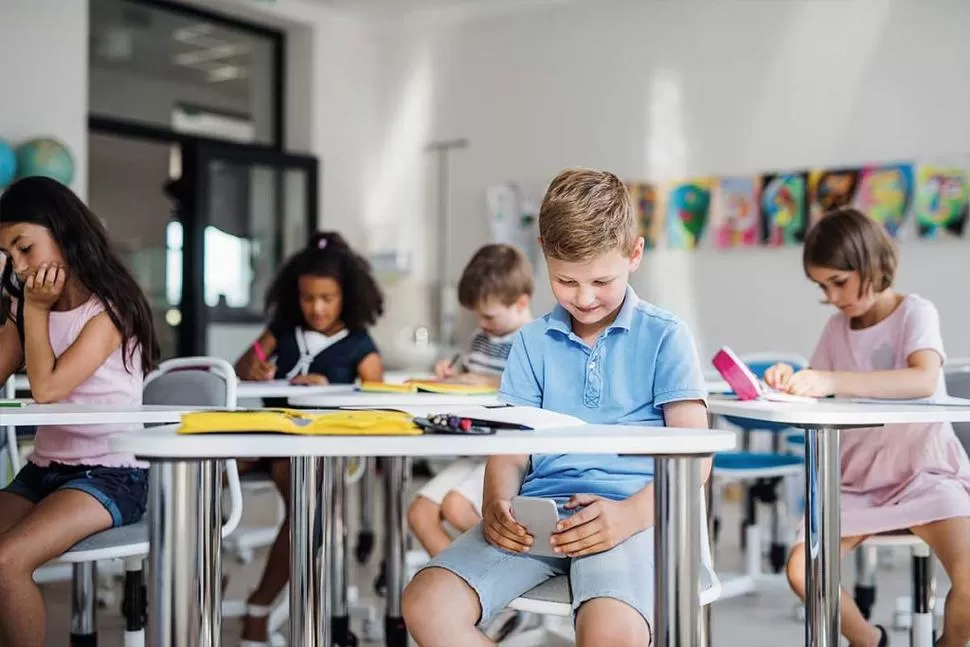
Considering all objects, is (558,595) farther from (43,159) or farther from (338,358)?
(43,159)

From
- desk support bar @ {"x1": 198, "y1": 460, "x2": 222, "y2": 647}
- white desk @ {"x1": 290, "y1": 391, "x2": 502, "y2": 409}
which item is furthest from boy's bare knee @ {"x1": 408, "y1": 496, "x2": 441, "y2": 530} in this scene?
desk support bar @ {"x1": 198, "y1": 460, "x2": 222, "y2": 647}

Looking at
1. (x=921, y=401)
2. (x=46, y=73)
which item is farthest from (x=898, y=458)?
(x=46, y=73)

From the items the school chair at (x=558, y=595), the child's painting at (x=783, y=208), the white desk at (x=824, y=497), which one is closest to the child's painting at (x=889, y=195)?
the child's painting at (x=783, y=208)

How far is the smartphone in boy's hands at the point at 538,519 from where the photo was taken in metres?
1.48

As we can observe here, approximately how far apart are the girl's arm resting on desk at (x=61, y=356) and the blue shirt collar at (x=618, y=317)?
903 mm

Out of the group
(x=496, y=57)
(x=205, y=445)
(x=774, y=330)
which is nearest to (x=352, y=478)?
(x=205, y=445)

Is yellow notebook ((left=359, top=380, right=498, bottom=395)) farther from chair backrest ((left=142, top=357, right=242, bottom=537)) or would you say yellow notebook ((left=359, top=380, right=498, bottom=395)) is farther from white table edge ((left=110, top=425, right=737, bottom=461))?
white table edge ((left=110, top=425, right=737, bottom=461))

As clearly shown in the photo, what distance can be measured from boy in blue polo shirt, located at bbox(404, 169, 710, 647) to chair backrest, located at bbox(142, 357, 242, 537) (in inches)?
26.6

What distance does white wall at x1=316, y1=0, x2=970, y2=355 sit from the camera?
4.90 m

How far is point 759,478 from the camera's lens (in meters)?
3.41

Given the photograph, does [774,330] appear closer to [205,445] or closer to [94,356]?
[94,356]

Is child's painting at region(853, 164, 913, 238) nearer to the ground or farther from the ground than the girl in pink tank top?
farther from the ground

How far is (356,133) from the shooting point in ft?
21.9

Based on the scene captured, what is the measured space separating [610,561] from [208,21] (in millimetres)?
5421
